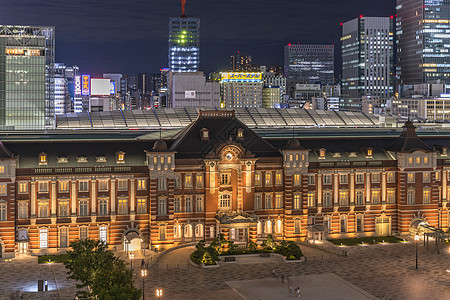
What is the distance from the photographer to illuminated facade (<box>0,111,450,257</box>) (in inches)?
3765

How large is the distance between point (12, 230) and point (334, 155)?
48.4m

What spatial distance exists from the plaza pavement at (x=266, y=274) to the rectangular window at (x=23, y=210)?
19.8 ft

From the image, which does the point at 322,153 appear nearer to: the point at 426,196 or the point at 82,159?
the point at 426,196

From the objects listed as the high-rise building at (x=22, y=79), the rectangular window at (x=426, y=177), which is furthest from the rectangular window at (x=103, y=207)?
the high-rise building at (x=22, y=79)

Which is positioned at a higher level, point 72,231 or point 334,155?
point 334,155

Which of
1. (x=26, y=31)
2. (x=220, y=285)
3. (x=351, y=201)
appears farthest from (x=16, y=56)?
(x=220, y=285)

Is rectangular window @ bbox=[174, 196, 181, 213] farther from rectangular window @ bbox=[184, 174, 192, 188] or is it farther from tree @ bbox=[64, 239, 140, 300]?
tree @ bbox=[64, 239, 140, 300]

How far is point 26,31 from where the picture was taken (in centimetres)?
19275

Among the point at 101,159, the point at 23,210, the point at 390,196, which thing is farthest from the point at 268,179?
the point at 23,210

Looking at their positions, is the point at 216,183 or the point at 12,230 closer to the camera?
the point at 12,230

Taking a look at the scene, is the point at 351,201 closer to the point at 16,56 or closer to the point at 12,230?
the point at 12,230

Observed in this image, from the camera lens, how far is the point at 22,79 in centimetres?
19038

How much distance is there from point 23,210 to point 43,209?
8.67ft

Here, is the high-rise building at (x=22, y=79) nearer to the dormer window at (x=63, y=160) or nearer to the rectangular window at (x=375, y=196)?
the dormer window at (x=63, y=160)
